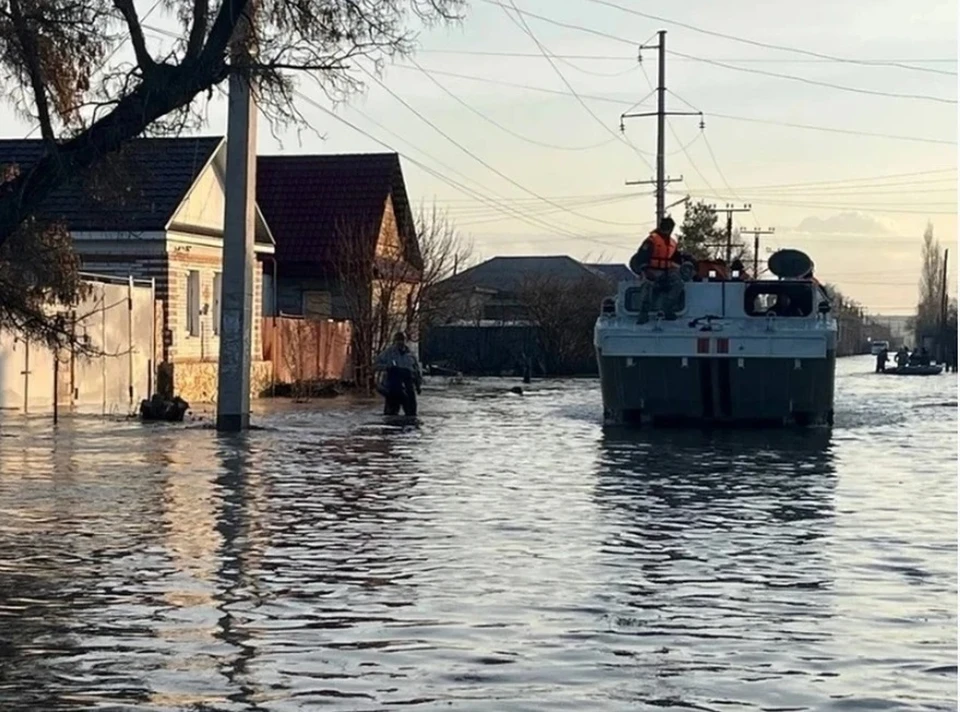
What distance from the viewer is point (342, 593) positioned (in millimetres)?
10492

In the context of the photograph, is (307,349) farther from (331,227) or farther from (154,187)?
(331,227)

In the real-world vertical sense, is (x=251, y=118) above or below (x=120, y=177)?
above

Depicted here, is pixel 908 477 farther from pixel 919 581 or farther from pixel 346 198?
pixel 346 198

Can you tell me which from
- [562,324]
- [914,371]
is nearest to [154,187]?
[562,324]

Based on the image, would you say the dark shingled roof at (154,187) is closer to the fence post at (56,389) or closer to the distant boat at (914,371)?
the fence post at (56,389)

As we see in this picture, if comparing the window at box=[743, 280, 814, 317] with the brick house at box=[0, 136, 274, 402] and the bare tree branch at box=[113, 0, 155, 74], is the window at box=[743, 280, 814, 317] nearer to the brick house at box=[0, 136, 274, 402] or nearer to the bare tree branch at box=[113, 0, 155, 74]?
the brick house at box=[0, 136, 274, 402]

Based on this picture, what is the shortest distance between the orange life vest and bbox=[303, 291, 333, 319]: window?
25.6 m

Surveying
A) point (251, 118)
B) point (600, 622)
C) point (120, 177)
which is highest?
point (251, 118)

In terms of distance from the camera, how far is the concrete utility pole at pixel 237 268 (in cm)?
2466

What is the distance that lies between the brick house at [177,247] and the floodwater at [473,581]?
14.3m

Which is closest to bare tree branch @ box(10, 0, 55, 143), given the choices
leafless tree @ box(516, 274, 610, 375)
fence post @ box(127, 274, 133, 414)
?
fence post @ box(127, 274, 133, 414)

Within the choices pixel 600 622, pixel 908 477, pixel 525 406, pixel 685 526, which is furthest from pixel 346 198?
pixel 600 622

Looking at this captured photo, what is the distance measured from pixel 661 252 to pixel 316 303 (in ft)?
86.3

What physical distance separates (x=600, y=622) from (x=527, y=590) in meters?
1.12
